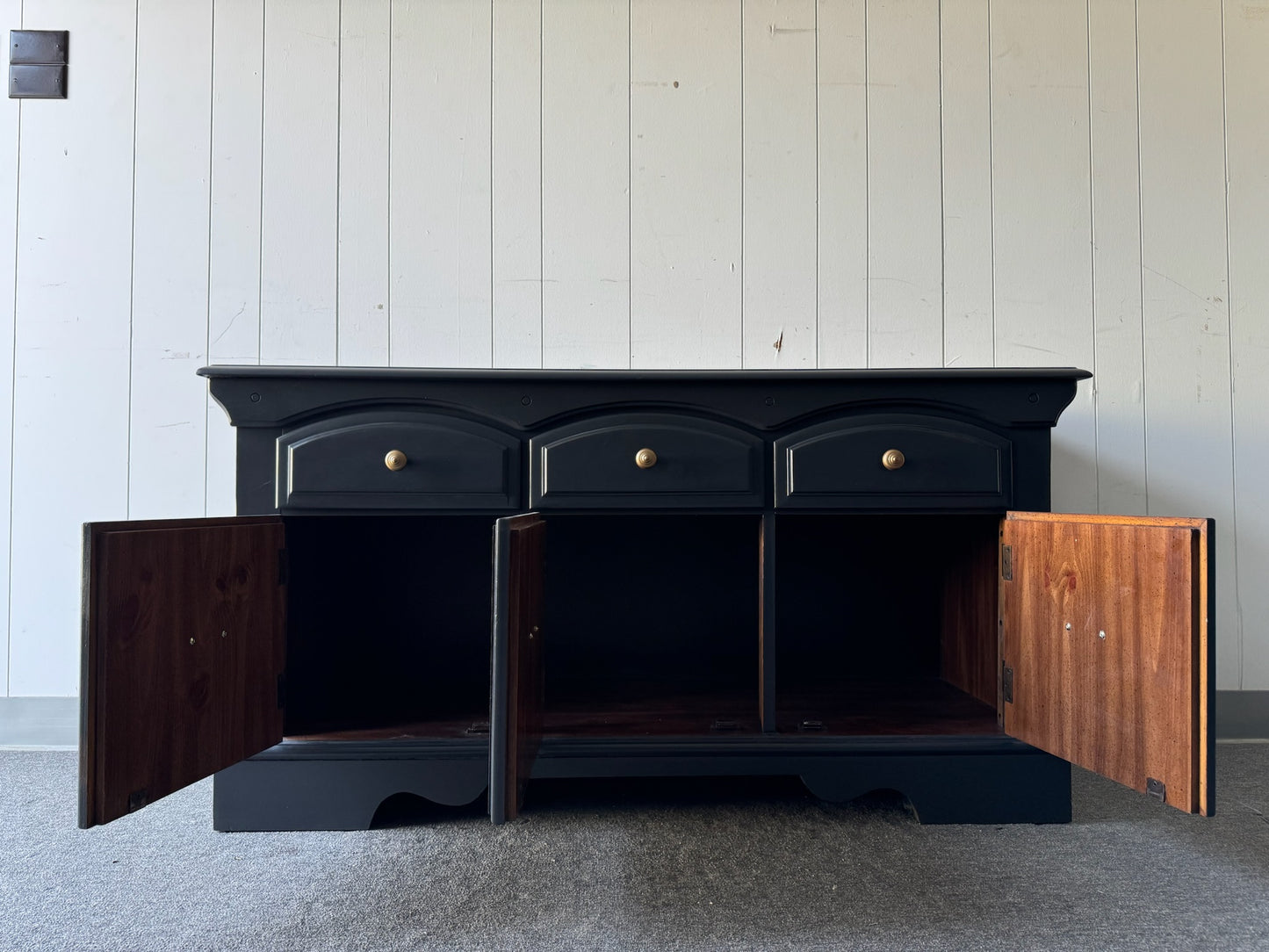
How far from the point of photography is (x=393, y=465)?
1180 millimetres

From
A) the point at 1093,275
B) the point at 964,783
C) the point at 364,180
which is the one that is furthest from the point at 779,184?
the point at 964,783

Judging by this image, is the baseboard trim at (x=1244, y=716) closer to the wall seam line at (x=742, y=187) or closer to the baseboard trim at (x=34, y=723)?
the wall seam line at (x=742, y=187)

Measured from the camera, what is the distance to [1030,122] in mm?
1757

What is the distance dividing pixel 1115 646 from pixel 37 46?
8.59 feet

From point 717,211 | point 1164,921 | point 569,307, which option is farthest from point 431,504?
point 1164,921

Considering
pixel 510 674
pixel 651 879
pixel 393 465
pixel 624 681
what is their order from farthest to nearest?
pixel 624 681, pixel 393 465, pixel 651 879, pixel 510 674

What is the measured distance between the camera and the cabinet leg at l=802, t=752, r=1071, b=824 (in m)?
1.21

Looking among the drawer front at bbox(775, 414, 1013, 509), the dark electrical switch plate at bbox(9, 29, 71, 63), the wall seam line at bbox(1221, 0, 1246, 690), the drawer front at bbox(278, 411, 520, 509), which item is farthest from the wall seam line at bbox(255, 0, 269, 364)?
the wall seam line at bbox(1221, 0, 1246, 690)

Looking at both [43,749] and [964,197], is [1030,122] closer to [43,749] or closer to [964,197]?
[964,197]

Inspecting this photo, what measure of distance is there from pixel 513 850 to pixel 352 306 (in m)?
1.29

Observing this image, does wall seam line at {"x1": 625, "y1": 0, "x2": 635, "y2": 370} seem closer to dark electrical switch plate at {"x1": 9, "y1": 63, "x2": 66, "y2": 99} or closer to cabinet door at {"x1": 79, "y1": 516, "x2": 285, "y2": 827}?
cabinet door at {"x1": 79, "y1": 516, "x2": 285, "y2": 827}

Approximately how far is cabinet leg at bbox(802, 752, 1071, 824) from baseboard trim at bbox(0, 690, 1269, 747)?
0.86 m

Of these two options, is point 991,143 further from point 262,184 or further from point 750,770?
point 262,184

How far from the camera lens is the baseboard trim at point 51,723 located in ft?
5.53
